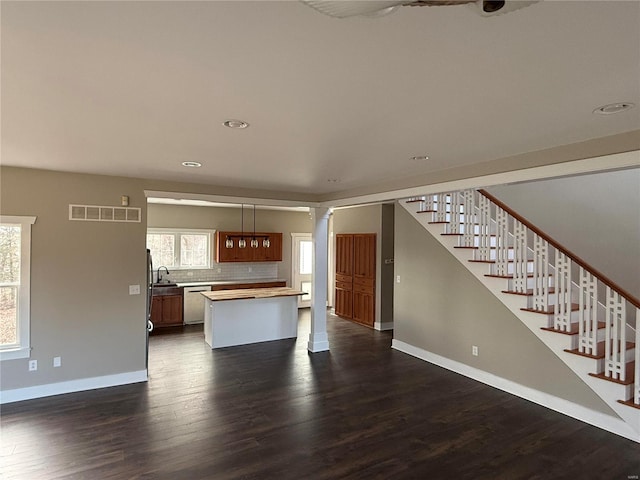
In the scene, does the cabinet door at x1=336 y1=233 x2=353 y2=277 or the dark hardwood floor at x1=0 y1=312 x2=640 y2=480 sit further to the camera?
the cabinet door at x1=336 y1=233 x2=353 y2=277

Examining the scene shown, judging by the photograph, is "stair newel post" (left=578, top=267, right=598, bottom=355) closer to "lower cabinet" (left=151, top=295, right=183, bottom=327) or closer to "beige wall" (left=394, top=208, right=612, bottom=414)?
"beige wall" (left=394, top=208, right=612, bottom=414)

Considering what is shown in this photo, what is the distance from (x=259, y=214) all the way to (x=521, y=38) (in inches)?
309

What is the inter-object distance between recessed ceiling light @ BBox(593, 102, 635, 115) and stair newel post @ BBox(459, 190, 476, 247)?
108 inches

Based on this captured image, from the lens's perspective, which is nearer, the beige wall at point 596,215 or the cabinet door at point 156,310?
the beige wall at point 596,215

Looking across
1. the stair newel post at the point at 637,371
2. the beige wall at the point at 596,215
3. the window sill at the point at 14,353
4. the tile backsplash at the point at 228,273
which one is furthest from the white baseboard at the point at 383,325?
the window sill at the point at 14,353

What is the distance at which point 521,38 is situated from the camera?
1352 mm

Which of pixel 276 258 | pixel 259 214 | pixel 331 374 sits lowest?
pixel 331 374

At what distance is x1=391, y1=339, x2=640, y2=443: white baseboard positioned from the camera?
3.32 meters

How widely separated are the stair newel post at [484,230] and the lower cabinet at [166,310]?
5862 mm

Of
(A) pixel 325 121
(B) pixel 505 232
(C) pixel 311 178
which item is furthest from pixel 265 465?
(B) pixel 505 232

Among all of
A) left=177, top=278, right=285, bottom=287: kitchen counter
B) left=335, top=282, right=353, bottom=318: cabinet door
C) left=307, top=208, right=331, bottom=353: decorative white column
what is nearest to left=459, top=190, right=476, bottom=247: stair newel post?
left=307, top=208, right=331, bottom=353: decorative white column

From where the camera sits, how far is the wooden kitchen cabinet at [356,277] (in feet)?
24.6

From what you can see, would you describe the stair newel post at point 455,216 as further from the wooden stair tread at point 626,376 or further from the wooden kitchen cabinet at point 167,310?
the wooden kitchen cabinet at point 167,310

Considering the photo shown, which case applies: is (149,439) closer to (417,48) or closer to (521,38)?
(417,48)
